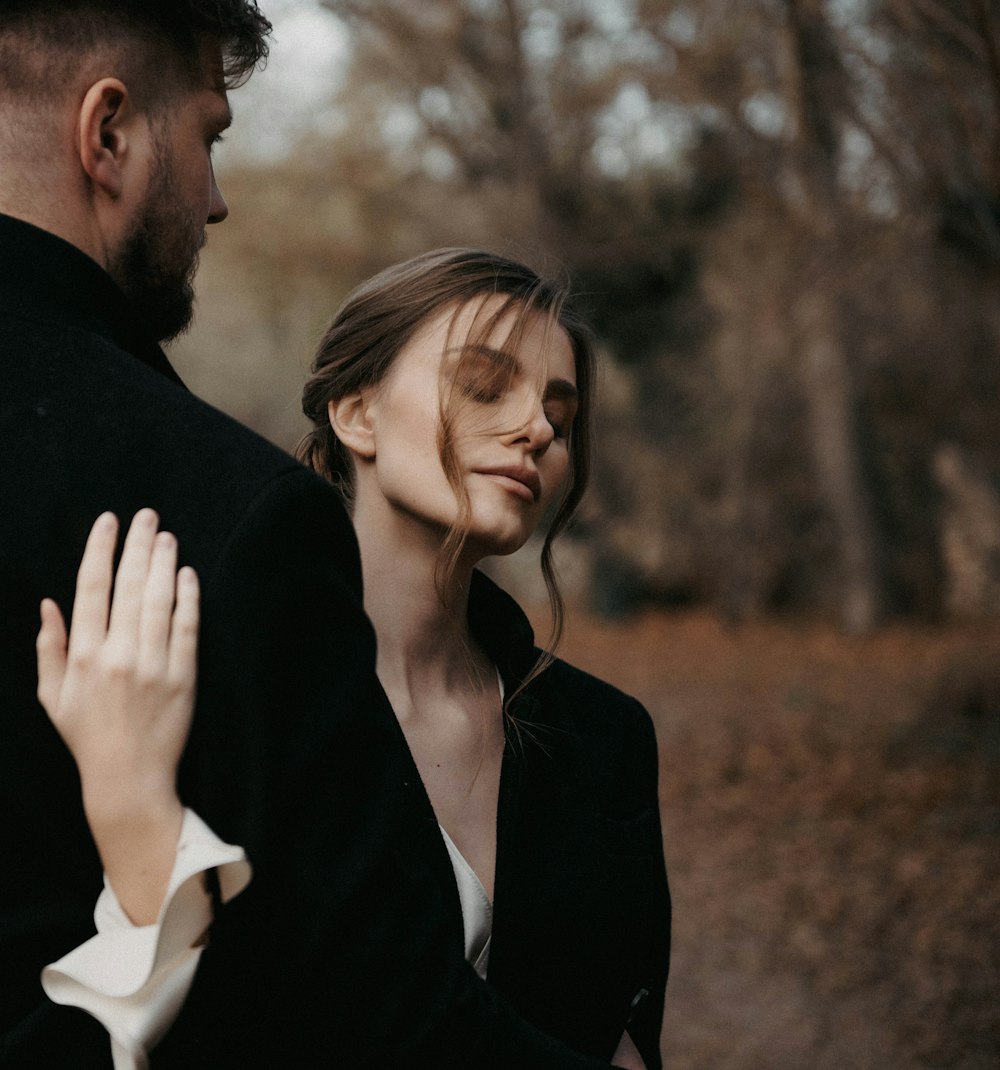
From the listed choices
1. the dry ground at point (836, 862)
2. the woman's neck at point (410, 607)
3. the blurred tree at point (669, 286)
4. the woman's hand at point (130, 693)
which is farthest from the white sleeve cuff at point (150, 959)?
the blurred tree at point (669, 286)

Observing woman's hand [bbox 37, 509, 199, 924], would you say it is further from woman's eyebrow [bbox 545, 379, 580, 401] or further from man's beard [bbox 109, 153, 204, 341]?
woman's eyebrow [bbox 545, 379, 580, 401]

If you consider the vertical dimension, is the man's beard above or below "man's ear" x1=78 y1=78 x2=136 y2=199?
below

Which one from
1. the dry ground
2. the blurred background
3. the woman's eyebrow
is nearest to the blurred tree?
the blurred background

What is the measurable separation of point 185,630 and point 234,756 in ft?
0.48

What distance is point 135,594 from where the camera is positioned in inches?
52.4

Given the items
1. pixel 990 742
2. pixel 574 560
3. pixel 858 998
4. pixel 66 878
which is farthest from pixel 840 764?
pixel 574 560

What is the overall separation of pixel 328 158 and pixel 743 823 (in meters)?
9.10

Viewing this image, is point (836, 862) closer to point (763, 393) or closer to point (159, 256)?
point (159, 256)

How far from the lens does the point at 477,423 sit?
210cm

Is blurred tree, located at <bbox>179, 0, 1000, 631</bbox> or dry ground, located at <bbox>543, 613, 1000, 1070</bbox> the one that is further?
blurred tree, located at <bbox>179, 0, 1000, 631</bbox>

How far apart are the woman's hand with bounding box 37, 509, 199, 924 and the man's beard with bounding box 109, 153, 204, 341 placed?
0.40 metres

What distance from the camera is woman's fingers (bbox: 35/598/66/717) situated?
1.34 meters

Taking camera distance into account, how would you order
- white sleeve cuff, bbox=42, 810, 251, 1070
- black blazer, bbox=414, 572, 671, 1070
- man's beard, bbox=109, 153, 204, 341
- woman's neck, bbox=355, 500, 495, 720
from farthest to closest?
woman's neck, bbox=355, 500, 495, 720 → black blazer, bbox=414, 572, 671, 1070 → man's beard, bbox=109, 153, 204, 341 → white sleeve cuff, bbox=42, 810, 251, 1070

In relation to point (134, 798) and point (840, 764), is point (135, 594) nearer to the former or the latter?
point (134, 798)
